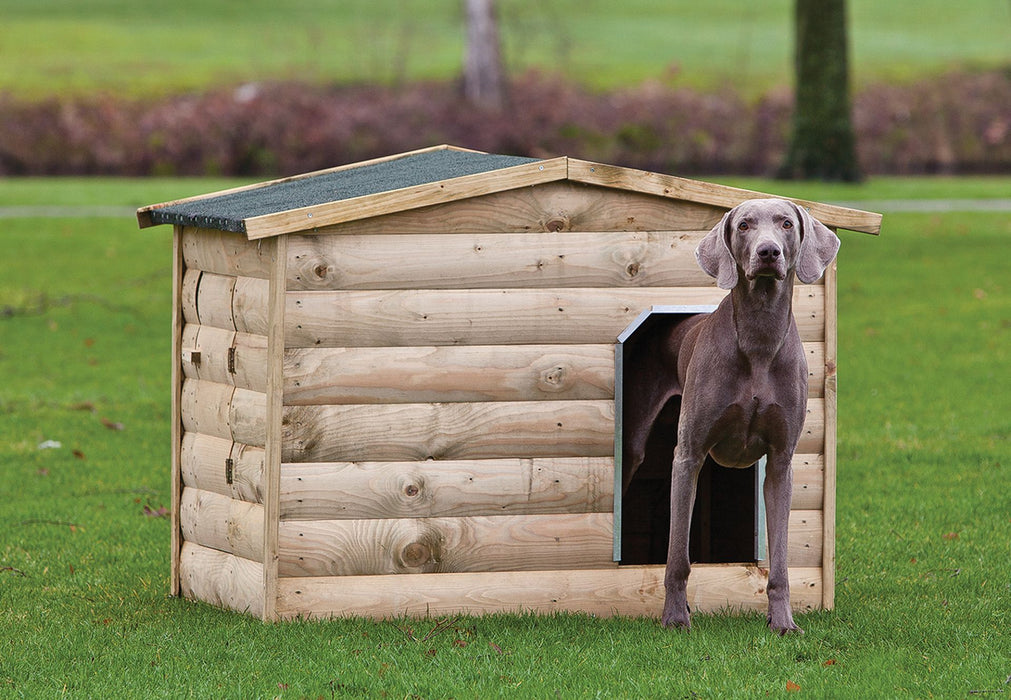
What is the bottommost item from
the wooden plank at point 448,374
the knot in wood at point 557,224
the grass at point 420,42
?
the wooden plank at point 448,374

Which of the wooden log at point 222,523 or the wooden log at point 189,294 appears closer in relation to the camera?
the wooden log at point 222,523

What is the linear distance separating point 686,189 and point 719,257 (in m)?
0.81

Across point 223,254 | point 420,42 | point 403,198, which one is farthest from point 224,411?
point 420,42

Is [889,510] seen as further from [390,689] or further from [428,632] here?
[390,689]

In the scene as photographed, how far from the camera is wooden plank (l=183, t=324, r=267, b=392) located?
5594 millimetres

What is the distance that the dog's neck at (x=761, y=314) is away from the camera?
198 inches

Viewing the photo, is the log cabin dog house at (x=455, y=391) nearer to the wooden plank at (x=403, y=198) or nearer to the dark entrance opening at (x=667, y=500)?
the wooden plank at (x=403, y=198)

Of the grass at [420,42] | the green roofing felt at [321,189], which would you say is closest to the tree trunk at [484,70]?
the grass at [420,42]

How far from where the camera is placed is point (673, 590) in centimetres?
539

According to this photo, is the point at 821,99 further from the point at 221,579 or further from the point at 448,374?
the point at 221,579

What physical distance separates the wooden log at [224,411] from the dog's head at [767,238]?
1.89 metres

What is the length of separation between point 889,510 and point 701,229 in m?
2.70

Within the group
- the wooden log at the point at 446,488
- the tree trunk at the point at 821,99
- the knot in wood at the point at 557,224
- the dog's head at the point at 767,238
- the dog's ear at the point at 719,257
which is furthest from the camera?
the tree trunk at the point at 821,99

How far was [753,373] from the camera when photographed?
510 cm
